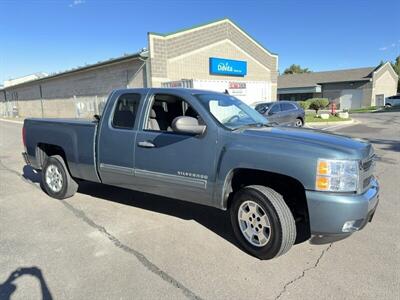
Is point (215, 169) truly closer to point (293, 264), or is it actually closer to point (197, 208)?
point (293, 264)

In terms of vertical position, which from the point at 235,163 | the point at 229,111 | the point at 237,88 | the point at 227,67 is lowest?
the point at 235,163

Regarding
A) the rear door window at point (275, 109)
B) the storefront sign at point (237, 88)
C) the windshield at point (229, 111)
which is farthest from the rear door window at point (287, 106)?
the windshield at point (229, 111)

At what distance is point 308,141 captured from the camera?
3.43 m

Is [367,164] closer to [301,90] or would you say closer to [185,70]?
[185,70]

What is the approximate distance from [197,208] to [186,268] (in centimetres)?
189

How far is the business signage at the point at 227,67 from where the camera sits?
73.1 feet

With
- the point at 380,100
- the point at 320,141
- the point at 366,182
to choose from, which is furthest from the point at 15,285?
the point at 380,100

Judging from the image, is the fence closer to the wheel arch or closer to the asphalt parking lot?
the asphalt parking lot

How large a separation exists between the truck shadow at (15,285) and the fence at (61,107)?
16307 mm

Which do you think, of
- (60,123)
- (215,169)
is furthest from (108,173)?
(215,169)

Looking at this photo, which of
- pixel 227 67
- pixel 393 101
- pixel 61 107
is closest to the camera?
pixel 227 67

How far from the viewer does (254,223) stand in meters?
3.63

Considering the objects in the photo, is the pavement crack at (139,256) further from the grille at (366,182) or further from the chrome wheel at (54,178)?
the grille at (366,182)

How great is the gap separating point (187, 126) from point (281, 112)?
Result: 496 inches
